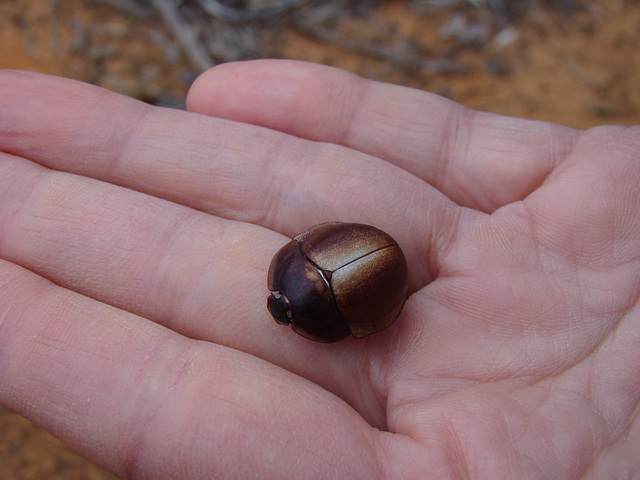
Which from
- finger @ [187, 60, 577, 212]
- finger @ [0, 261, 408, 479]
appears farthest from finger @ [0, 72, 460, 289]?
finger @ [0, 261, 408, 479]

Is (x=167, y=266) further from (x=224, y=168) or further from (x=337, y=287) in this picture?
(x=337, y=287)

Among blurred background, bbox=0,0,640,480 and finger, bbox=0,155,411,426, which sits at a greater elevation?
blurred background, bbox=0,0,640,480

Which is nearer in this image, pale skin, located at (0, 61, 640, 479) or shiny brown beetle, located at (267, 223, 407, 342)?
pale skin, located at (0, 61, 640, 479)

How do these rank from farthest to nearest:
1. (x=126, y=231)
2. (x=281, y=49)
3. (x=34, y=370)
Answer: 1. (x=281, y=49)
2. (x=126, y=231)
3. (x=34, y=370)

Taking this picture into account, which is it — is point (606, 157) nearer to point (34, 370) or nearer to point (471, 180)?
point (471, 180)

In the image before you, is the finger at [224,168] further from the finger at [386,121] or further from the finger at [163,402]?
the finger at [163,402]

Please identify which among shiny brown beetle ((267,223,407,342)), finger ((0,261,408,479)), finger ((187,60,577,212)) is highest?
finger ((187,60,577,212))

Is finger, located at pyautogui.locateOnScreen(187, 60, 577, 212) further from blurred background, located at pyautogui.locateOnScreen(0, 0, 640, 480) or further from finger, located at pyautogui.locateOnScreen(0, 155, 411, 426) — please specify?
blurred background, located at pyautogui.locateOnScreen(0, 0, 640, 480)

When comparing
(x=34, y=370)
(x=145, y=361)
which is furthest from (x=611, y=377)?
(x=34, y=370)
